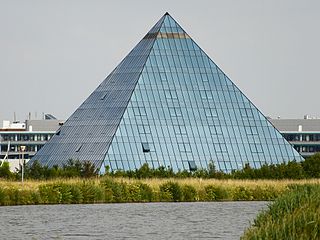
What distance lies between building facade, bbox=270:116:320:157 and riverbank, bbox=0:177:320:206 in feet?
259

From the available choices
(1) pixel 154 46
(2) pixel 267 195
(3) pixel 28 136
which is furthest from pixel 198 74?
(3) pixel 28 136

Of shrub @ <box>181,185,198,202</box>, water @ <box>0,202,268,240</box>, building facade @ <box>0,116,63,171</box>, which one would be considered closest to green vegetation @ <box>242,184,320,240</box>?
water @ <box>0,202,268,240</box>

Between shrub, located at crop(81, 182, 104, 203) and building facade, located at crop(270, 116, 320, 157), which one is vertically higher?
building facade, located at crop(270, 116, 320, 157)

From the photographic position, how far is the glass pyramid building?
77.4 m

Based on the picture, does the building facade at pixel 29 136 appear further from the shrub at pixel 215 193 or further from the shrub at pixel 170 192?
the shrub at pixel 170 192

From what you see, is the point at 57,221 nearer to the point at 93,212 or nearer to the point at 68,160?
the point at 93,212

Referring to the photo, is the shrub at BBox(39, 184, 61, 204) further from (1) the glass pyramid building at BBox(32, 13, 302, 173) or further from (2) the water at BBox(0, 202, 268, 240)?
(1) the glass pyramid building at BBox(32, 13, 302, 173)

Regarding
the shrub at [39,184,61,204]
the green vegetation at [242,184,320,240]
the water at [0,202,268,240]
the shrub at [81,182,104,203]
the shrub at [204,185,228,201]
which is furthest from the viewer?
the shrub at [204,185,228,201]

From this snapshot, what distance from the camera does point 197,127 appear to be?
80.2 meters

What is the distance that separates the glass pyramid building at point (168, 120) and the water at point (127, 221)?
76.4 feet

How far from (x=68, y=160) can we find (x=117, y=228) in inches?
1658

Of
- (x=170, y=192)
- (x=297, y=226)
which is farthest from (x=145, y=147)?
(x=297, y=226)

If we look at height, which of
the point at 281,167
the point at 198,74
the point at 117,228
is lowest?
the point at 117,228

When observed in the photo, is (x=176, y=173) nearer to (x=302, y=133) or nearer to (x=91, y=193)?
(x=91, y=193)
